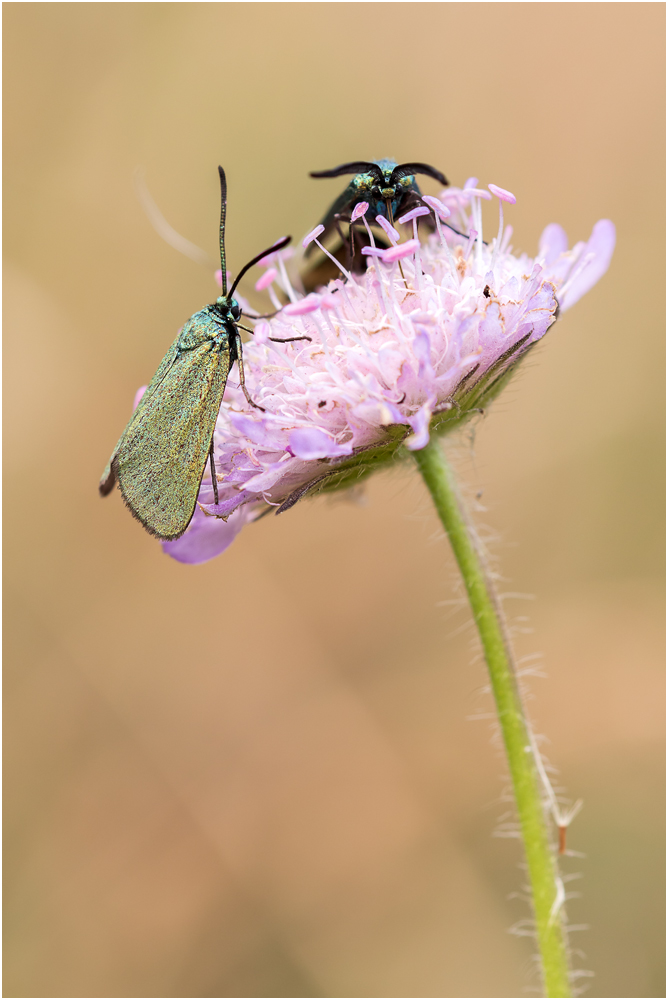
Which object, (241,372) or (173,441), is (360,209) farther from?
(173,441)

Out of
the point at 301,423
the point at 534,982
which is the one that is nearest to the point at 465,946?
the point at 534,982

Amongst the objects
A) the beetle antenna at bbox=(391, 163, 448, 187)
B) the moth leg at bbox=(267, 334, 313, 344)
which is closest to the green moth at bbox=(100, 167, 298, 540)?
the moth leg at bbox=(267, 334, 313, 344)

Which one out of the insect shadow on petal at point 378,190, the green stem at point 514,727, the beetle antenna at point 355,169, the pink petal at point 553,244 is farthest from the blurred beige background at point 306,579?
the beetle antenna at point 355,169

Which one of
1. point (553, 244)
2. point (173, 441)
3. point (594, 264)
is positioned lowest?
point (594, 264)

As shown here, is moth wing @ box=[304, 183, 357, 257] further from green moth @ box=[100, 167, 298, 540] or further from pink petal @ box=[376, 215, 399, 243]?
green moth @ box=[100, 167, 298, 540]

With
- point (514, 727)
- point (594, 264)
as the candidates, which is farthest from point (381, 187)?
point (514, 727)

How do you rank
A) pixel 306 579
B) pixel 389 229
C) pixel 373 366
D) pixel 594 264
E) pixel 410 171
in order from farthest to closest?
pixel 306 579 → pixel 594 264 → pixel 410 171 → pixel 389 229 → pixel 373 366

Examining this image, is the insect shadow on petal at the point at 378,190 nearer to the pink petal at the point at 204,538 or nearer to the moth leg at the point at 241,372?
the moth leg at the point at 241,372
